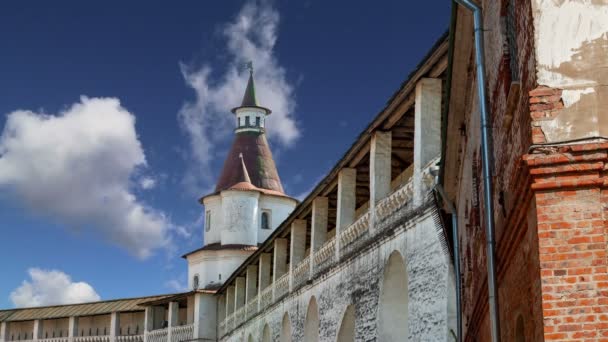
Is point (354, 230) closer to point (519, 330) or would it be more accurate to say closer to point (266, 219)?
point (519, 330)

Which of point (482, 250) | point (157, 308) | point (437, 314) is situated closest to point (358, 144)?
point (437, 314)

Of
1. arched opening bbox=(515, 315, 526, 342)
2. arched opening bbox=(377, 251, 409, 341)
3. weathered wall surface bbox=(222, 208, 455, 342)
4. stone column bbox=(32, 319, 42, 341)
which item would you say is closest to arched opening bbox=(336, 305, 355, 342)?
weathered wall surface bbox=(222, 208, 455, 342)

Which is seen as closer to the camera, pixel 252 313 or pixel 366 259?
pixel 366 259

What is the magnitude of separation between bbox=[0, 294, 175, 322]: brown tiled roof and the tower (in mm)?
2972

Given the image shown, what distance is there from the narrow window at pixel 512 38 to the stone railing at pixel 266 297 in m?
24.9

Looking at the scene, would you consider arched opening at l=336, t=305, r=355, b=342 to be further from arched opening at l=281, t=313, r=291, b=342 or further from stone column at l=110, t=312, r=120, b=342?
stone column at l=110, t=312, r=120, b=342

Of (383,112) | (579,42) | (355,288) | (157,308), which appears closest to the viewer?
(579,42)

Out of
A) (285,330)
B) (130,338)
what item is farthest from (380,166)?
(130,338)

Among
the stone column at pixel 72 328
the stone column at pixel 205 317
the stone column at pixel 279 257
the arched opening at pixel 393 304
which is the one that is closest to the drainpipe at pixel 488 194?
the arched opening at pixel 393 304

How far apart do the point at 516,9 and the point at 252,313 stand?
29.3 metres

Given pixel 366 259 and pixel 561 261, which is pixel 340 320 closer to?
pixel 366 259

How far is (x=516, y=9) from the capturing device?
7777mm

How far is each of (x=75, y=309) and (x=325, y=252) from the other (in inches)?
1282

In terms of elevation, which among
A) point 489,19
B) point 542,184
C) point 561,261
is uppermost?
point 489,19
